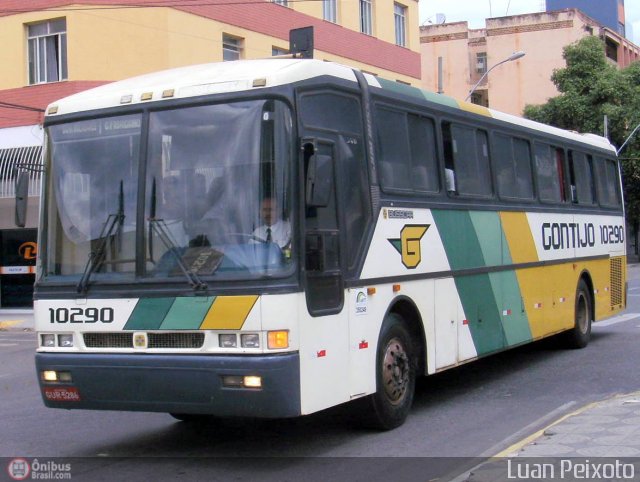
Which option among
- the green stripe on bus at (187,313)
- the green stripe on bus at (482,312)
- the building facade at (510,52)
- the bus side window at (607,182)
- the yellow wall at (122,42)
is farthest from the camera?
the building facade at (510,52)

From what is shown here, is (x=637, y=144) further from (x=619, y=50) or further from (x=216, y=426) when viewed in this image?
(x=216, y=426)

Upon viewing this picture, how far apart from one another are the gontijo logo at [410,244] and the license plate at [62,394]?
322 centimetres

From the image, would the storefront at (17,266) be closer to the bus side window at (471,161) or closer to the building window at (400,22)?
the building window at (400,22)

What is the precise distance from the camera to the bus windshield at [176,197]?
7.34m

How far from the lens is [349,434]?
8758mm

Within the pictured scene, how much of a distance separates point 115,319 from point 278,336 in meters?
1.45

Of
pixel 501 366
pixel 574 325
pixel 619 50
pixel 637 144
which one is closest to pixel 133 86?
pixel 501 366

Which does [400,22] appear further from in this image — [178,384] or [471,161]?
[178,384]

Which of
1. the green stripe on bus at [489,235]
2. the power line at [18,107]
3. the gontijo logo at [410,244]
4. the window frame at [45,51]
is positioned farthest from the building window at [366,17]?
the gontijo logo at [410,244]

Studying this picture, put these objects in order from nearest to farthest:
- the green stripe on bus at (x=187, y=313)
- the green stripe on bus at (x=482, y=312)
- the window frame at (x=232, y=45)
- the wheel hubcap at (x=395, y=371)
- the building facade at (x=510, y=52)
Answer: the green stripe on bus at (x=187, y=313) → the wheel hubcap at (x=395, y=371) → the green stripe on bus at (x=482, y=312) → the window frame at (x=232, y=45) → the building facade at (x=510, y=52)

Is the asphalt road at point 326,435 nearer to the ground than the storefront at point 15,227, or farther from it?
nearer to the ground

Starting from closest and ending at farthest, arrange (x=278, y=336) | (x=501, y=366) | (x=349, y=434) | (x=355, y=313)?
(x=278, y=336) → (x=355, y=313) → (x=349, y=434) → (x=501, y=366)

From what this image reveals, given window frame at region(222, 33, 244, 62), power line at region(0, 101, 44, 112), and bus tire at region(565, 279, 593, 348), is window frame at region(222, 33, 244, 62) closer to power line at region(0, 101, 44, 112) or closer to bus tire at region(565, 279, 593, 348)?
power line at region(0, 101, 44, 112)

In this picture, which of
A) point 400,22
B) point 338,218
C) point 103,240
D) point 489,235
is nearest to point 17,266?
point 400,22
